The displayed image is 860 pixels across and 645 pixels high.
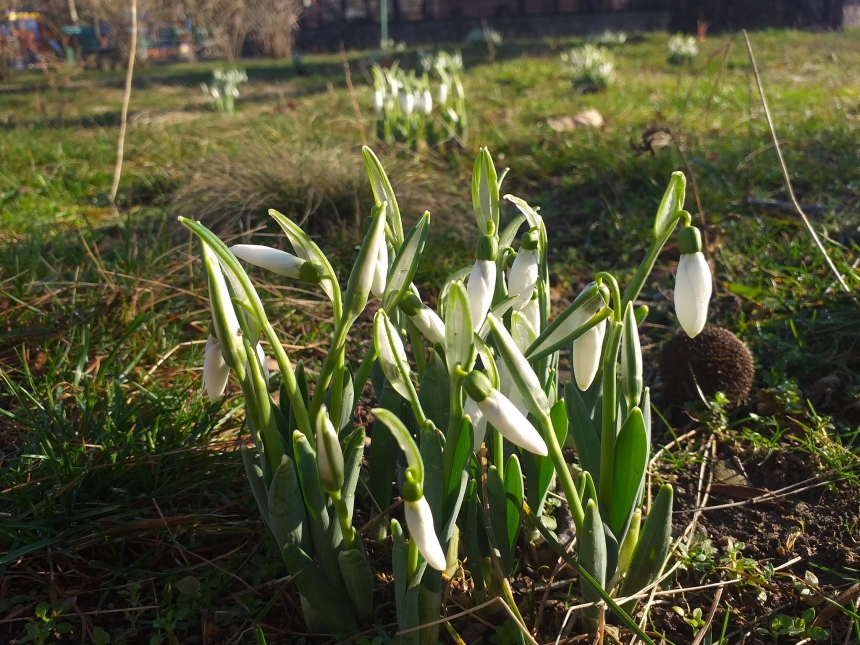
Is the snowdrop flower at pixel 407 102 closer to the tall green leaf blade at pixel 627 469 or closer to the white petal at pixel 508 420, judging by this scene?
the tall green leaf blade at pixel 627 469

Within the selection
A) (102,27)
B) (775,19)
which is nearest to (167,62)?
(102,27)

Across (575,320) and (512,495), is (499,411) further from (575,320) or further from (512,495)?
(512,495)

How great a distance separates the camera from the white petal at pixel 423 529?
80 centimetres

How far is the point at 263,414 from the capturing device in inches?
40.2

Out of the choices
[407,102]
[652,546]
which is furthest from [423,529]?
[407,102]

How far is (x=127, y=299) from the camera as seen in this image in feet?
7.30

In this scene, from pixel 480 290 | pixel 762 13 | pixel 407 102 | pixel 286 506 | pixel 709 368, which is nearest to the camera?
pixel 480 290

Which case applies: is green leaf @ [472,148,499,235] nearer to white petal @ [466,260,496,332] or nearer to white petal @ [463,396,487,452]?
white petal @ [466,260,496,332]

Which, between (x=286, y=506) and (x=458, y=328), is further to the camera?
(x=286, y=506)

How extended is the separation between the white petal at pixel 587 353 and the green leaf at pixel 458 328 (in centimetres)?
20

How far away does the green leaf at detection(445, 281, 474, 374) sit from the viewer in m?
0.85

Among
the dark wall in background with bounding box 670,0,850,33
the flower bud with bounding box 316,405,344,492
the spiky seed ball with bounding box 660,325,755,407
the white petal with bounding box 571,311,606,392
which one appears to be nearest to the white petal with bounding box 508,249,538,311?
the white petal with bounding box 571,311,606,392

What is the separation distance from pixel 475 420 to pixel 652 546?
1.29 ft

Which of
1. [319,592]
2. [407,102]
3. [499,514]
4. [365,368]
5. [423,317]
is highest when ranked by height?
[407,102]
